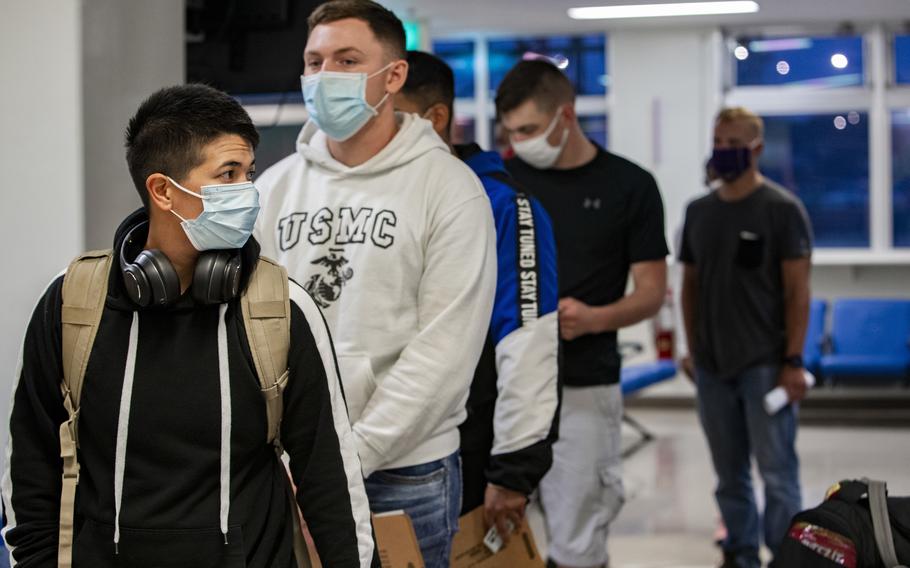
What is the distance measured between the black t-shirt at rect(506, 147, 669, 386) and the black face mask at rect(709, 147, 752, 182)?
1.15 meters

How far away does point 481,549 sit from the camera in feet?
8.52

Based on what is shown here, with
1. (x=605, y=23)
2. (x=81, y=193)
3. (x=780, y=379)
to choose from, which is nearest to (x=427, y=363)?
(x=81, y=193)

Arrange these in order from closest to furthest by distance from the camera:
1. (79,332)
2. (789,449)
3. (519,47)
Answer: (79,332)
(789,449)
(519,47)

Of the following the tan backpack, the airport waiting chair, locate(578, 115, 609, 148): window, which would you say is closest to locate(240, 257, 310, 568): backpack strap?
the tan backpack

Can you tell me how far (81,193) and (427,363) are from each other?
99cm

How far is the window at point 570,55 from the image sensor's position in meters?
10.4

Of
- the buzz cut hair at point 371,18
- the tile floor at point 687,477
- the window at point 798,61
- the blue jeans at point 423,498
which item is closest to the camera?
the blue jeans at point 423,498

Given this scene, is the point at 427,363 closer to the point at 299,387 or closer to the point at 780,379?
the point at 299,387

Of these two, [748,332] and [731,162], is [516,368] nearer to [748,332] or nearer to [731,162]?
[748,332]

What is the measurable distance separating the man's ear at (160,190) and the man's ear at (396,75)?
804 mm

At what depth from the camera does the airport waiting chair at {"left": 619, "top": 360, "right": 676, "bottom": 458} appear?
7.51 m

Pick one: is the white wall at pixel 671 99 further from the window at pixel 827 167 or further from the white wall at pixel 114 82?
the white wall at pixel 114 82

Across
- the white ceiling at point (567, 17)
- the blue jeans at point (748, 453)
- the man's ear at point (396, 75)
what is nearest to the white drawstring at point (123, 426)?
the man's ear at point (396, 75)

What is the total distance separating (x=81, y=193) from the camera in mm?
2650
